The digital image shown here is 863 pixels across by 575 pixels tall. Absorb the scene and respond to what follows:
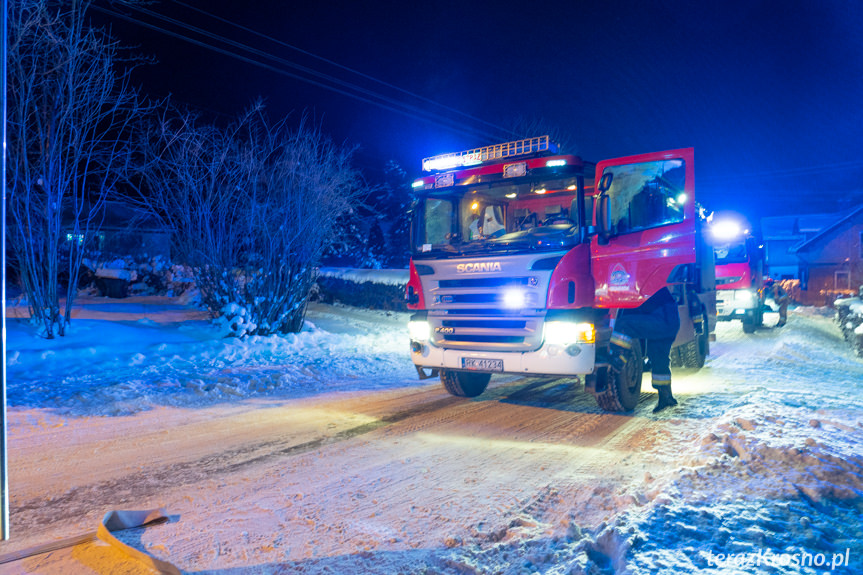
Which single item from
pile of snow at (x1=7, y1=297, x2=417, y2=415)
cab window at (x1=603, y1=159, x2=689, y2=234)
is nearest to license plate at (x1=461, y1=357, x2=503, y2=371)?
cab window at (x1=603, y1=159, x2=689, y2=234)

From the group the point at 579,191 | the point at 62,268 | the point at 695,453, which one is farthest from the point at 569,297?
the point at 62,268

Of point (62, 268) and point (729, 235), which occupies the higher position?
point (729, 235)

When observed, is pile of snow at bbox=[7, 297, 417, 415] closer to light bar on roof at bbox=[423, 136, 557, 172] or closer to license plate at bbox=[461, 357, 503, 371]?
license plate at bbox=[461, 357, 503, 371]

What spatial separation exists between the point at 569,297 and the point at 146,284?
2164 centimetres

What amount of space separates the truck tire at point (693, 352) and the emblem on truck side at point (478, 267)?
5.22 m

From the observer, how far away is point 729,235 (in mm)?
17781

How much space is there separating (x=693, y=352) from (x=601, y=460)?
6.20 m

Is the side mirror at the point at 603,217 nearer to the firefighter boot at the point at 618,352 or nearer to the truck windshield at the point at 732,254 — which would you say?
the firefighter boot at the point at 618,352

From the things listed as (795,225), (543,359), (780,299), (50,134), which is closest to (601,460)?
(543,359)

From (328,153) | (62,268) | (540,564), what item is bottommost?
(540,564)

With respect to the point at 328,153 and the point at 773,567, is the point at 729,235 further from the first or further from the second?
the point at 773,567

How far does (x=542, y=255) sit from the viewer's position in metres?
7.02

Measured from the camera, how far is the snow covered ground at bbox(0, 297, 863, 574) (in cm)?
352

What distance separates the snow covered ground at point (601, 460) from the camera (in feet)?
11.6
